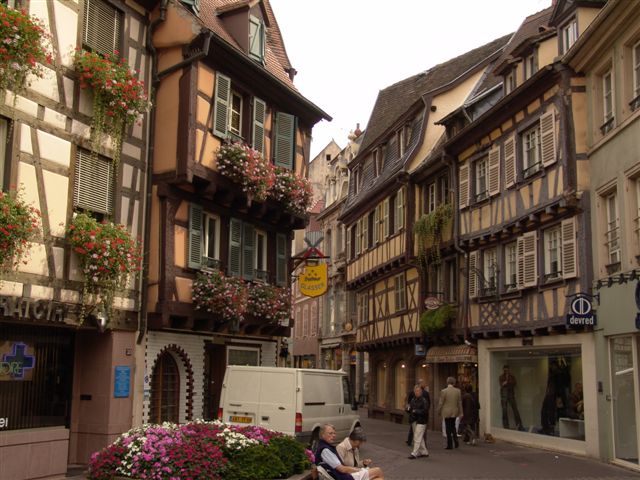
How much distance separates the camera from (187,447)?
419 inches

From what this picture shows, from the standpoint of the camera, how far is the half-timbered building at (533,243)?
18531 millimetres

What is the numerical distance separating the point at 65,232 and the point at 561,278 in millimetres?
11080

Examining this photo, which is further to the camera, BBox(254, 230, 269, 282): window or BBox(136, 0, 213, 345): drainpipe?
BBox(254, 230, 269, 282): window

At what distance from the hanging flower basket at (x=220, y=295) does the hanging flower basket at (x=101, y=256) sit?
2648 mm

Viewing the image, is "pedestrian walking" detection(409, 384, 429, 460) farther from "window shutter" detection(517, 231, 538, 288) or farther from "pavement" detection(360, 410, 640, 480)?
"window shutter" detection(517, 231, 538, 288)

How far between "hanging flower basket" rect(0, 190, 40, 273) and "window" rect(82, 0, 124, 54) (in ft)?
12.9

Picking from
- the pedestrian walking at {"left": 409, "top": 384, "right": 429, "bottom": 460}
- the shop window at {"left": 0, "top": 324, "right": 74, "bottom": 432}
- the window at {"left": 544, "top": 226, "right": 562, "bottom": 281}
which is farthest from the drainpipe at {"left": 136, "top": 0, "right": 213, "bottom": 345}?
the window at {"left": 544, "top": 226, "right": 562, "bottom": 281}

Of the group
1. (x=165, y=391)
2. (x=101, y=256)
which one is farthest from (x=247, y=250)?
(x=101, y=256)

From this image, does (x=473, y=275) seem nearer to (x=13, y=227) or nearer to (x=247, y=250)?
(x=247, y=250)

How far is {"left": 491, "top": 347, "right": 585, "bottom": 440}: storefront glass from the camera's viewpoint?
63.2ft

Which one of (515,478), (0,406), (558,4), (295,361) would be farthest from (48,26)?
(295,361)

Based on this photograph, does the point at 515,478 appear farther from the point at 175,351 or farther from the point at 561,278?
the point at 175,351

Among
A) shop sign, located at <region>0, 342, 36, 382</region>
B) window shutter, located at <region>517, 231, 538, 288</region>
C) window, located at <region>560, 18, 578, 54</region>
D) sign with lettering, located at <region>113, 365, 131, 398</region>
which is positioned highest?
window, located at <region>560, 18, 578, 54</region>

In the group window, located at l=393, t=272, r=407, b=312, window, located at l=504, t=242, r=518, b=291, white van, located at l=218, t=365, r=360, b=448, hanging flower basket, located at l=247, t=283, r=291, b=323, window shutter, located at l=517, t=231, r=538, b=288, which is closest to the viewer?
white van, located at l=218, t=365, r=360, b=448
